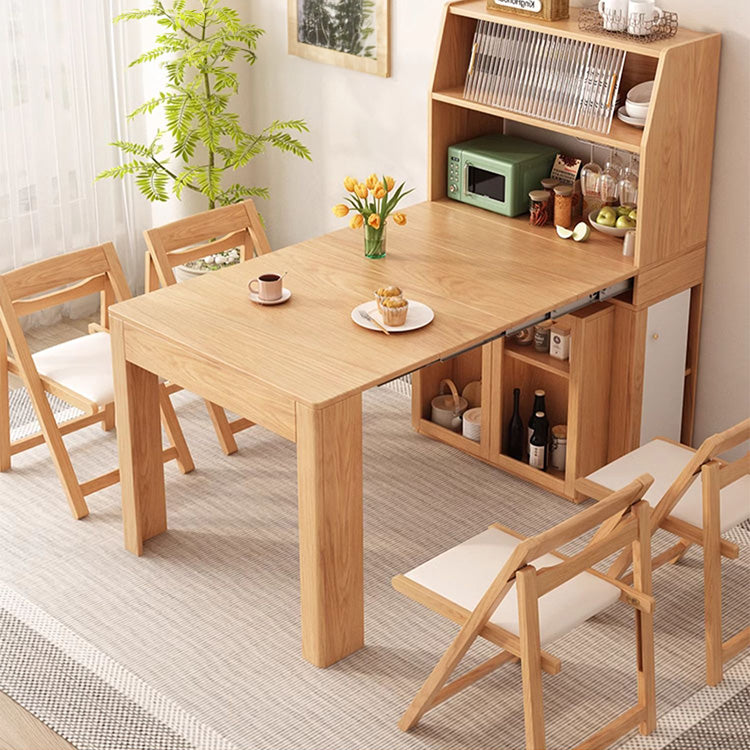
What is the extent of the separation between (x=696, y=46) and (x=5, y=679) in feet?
9.00

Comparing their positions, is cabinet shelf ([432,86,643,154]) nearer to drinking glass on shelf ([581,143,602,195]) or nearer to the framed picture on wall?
drinking glass on shelf ([581,143,602,195])

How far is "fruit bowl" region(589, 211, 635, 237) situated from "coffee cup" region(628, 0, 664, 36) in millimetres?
626

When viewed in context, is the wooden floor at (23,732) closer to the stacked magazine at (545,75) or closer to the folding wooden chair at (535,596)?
the folding wooden chair at (535,596)

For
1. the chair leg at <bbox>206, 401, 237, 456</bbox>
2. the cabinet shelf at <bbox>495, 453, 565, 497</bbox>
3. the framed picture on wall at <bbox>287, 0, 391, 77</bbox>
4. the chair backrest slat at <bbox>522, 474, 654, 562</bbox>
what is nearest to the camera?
the chair backrest slat at <bbox>522, 474, 654, 562</bbox>

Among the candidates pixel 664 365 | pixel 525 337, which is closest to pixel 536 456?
pixel 525 337

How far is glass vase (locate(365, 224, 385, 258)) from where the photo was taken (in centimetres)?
421

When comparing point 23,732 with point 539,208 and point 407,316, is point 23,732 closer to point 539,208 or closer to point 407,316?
point 407,316

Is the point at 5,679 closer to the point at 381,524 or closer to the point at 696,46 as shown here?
the point at 381,524

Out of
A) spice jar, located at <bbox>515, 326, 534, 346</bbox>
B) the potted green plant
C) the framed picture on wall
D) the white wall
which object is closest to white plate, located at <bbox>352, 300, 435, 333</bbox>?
spice jar, located at <bbox>515, 326, 534, 346</bbox>

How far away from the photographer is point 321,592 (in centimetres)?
352

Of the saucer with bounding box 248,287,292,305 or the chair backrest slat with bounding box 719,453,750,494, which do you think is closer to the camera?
the chair backrest slat with bounding box 719,453,750,494

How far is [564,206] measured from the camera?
14.4 feet

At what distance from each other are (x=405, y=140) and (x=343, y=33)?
1.66 feet

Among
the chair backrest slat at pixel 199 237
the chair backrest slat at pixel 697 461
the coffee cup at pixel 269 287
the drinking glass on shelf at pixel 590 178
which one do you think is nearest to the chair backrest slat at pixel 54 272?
the chair backrest slat at pixel 199 237
